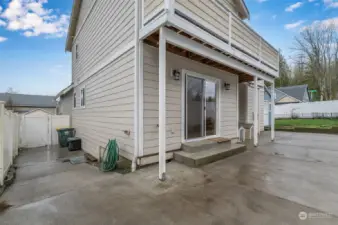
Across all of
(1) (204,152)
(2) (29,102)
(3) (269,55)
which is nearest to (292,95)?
(3) (269,55)

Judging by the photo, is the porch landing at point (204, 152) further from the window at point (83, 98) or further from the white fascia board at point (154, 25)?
the window at point (83, 98)

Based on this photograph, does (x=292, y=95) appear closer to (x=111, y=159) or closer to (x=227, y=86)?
(x=227, y=86)

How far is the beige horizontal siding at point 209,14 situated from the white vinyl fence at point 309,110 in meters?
22.5

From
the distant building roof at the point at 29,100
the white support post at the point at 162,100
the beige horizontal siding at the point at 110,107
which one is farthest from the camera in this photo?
the distant building roof at the point at 29,100

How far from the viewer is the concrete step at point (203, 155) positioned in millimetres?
4414

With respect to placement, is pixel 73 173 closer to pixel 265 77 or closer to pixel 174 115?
pixel 174 115

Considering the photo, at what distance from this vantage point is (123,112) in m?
5.02

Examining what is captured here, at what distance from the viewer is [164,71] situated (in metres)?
3.60

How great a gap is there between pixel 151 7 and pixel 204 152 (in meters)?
3.96

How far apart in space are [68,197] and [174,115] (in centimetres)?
313

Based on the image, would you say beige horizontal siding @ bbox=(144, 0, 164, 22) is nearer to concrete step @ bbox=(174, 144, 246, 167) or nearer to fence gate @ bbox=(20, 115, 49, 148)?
concrete step @ bbox=(174, 144, 246, 167)

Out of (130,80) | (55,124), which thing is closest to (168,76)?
(130,80)

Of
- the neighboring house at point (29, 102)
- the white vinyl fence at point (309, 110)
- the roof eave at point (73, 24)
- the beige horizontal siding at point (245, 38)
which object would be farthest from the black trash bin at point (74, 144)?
the white vinyl fence at point (309, 110)

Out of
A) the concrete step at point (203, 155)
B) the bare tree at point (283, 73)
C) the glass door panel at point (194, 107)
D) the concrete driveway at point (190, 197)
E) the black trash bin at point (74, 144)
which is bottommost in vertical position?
the black trash bin at point (74, 144)
